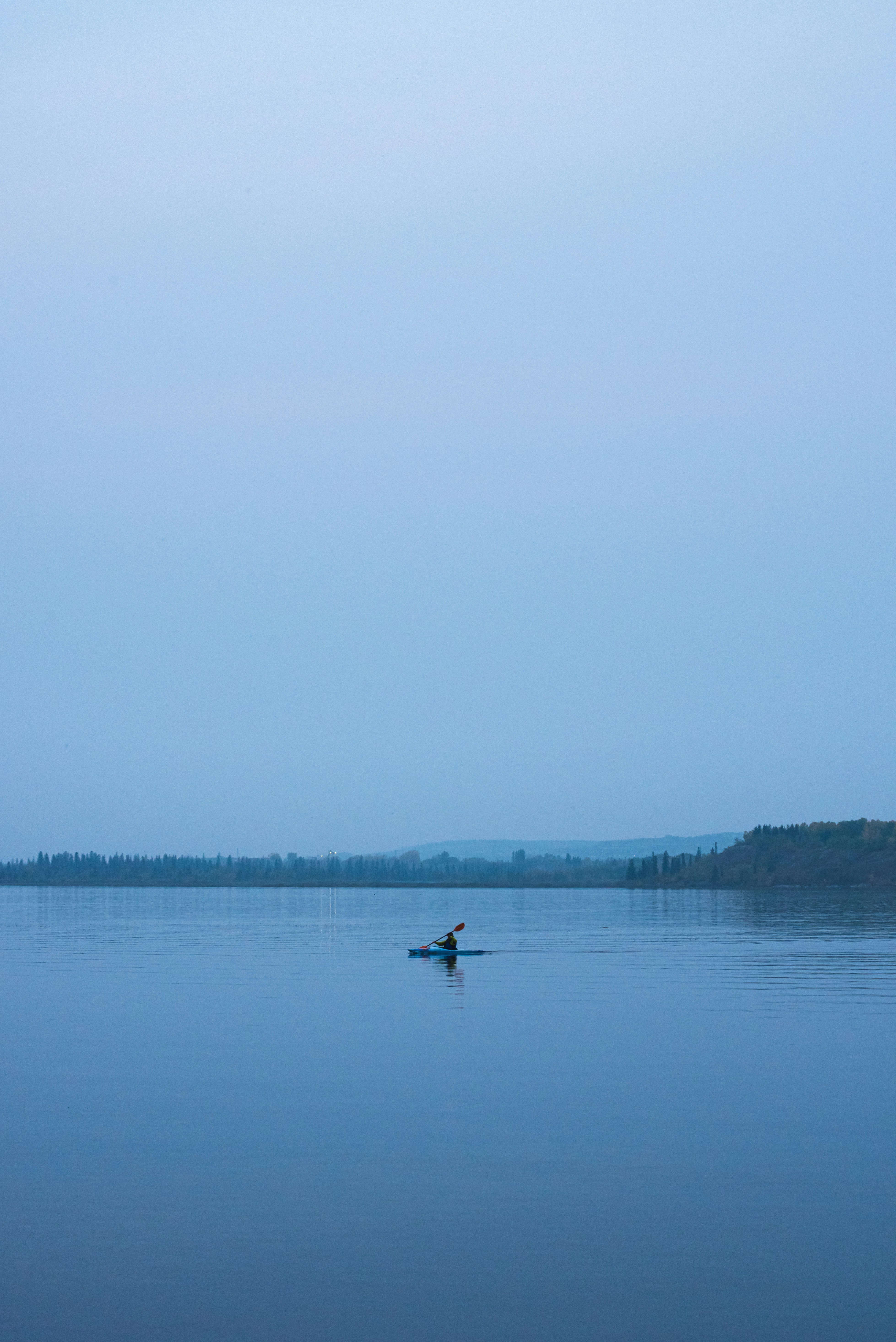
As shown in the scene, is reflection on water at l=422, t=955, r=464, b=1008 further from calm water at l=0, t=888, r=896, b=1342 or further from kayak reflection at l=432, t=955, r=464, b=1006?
calm water at l=0, t=888, r=896, b=1342

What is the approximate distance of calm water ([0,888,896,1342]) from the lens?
16734mm

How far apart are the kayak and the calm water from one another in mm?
18836

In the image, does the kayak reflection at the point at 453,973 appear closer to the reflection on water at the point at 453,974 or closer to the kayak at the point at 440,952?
the reflection on water at the point at 453,974

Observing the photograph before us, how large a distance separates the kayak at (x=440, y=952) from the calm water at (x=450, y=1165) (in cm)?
1884

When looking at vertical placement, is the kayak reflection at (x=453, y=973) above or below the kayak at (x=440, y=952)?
below

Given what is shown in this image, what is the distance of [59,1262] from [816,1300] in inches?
358

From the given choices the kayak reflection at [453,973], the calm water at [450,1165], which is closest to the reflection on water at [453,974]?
the kayak reflection at [453,973]

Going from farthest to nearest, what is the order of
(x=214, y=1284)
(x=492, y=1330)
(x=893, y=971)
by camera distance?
(x=893, y=971)
(x=214, y=1284)
(x=492, y=1330)

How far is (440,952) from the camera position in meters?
75.8

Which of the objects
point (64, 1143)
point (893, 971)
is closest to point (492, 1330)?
point (64, 1143)

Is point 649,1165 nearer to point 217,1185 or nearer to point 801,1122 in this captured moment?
point 801,1122

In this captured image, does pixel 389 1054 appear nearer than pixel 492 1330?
No

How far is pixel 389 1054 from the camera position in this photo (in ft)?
125

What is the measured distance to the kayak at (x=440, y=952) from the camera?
7544cm
